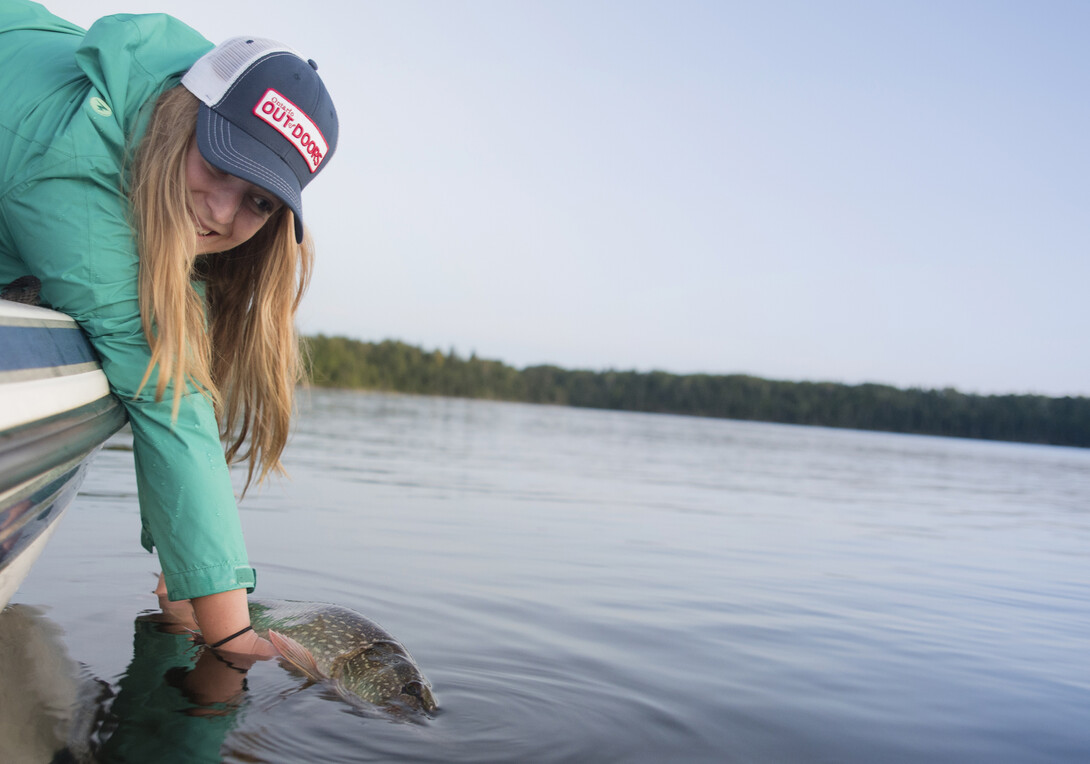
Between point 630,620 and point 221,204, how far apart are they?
133 inches

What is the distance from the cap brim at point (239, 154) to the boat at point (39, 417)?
23.9 inches

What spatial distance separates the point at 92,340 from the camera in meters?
2.51

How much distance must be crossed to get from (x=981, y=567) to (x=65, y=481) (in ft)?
25.4

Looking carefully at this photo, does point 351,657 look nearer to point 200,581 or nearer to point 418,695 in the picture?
point 418,695

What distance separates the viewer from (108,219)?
2371 mm

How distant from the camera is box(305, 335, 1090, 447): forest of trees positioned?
7725 cm

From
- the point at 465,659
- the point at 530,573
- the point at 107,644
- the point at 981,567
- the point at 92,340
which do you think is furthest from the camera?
the point at 981,567

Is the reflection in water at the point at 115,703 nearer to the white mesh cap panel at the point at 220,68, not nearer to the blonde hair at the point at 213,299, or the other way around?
the blonde hair at the point at 213,299

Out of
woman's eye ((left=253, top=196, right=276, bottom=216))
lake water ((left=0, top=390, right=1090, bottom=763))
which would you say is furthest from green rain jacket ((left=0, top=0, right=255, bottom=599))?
lake water ((left=0, top=390, right=1090, bottom=763))

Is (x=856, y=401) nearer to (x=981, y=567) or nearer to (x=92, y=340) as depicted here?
(x=981, y=567)

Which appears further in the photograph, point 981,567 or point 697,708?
point 981,567

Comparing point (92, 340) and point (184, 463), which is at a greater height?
point (92, 340)

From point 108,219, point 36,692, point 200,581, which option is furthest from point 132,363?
point 36,692

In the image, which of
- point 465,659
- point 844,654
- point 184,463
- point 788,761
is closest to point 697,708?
point 788,761
